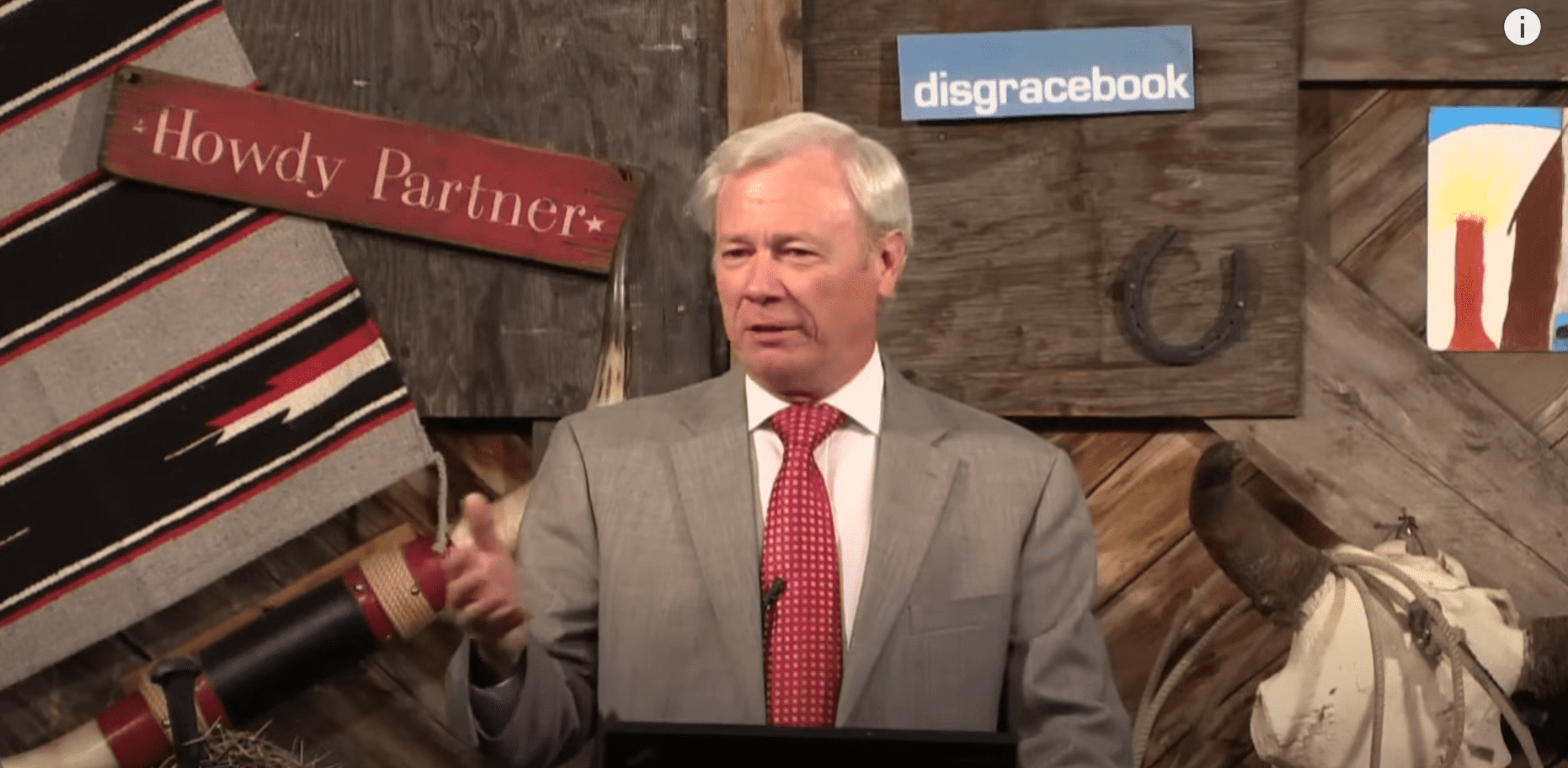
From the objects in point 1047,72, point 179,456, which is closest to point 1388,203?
point 1047,72

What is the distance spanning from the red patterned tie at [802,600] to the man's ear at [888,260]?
0.23 m

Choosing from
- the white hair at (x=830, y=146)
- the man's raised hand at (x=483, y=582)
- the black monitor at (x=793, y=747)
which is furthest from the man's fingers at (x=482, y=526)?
the white hair at (x=830, y=146)

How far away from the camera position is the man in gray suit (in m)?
2.21

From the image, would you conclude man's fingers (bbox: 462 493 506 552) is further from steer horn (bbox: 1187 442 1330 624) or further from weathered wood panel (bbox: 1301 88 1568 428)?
weathered wood panel (bbox: 1301 88 1568 428)

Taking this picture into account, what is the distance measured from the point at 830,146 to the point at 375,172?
109cm

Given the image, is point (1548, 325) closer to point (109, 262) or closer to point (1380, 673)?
point (1380, 673)

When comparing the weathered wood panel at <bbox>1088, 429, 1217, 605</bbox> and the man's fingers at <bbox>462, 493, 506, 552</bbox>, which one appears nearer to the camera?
the man's fingers at <bbox>462, 493, 506, 552</bbox>

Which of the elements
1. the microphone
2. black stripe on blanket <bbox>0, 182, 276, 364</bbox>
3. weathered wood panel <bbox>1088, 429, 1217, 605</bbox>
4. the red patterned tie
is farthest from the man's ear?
black stripe on blanket <bbox>0, 182, 276, 364</bbox>

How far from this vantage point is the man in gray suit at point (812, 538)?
7.25 ft

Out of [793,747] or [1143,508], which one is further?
[1143,508]

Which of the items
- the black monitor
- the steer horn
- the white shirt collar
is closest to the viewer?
the black monitor

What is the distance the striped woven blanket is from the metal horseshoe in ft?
3.67

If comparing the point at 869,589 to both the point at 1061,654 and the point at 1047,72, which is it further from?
the point at 1047,72

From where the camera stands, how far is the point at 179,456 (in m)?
3.09
